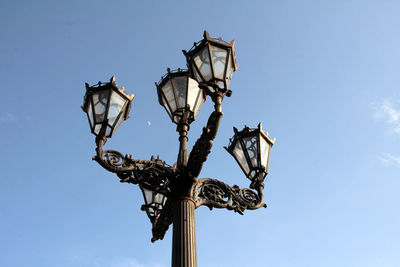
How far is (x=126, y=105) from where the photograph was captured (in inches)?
193

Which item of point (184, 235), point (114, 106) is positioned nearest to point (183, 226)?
point (184, 235)

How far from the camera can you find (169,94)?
17.7 feet

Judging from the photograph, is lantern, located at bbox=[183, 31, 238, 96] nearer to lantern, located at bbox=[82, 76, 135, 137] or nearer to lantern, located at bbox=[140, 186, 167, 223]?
lantern, located at bbox=[82, 76, 135, 137]

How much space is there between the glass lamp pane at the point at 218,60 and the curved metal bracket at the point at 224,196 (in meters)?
1.19

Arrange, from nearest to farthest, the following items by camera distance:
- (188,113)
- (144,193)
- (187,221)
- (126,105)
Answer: (187,221) → (126,105) → (188,113) → (144,193)

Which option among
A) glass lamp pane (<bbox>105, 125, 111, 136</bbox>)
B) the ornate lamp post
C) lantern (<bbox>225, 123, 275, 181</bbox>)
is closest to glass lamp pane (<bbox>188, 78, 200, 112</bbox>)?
the ornate lamp post

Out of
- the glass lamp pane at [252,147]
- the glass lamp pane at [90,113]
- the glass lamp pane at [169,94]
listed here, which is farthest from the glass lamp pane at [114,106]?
the glass lamp pane at [252,147]

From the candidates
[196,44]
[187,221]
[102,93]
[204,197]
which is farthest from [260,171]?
[102,93]

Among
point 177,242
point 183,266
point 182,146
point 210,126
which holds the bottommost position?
point 183,266

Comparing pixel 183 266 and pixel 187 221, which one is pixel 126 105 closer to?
pixel 187 221

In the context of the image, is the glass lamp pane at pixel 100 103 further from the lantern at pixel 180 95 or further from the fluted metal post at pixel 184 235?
the fluted metal post at pixel 184 235

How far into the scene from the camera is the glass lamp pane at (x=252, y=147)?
5.23 meters

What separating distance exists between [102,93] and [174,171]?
1.20 m

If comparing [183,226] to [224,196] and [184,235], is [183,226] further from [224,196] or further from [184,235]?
[224,196]
